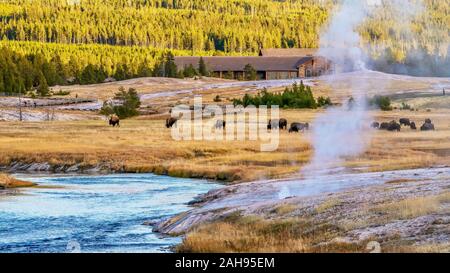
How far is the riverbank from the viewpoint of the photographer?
Answer: 832 inches

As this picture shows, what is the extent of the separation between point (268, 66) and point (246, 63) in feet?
16.1

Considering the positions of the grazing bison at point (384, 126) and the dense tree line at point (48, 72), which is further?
the dense tree line at point (48, 72)

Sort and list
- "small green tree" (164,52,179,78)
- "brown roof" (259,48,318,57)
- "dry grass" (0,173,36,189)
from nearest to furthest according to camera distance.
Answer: "dry grass" (0,173,36,189)
"small green tree" (164,52,179,78)
"brown roof" (259,48,318,57)

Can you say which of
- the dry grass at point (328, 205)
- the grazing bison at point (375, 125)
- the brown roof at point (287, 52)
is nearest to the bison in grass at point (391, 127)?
the grazing bison at point (375, 125)

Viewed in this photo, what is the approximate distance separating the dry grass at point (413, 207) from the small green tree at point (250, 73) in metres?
130

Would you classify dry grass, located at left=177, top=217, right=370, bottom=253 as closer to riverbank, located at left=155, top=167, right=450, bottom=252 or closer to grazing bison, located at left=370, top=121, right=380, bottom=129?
riverbank, located at left=155, top=167, right=450, bottom=252

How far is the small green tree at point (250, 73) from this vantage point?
154 metres

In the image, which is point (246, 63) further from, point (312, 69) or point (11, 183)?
point (11, 183)

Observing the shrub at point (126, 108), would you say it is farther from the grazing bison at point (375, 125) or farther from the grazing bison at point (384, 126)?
the grazing bison at point (384, 126)

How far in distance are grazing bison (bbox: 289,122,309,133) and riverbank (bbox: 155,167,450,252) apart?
32.7 meters

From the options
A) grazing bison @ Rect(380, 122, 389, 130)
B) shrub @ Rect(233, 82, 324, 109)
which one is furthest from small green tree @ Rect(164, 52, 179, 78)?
grazing bison @ Rect(380, 122, 389, 130)
